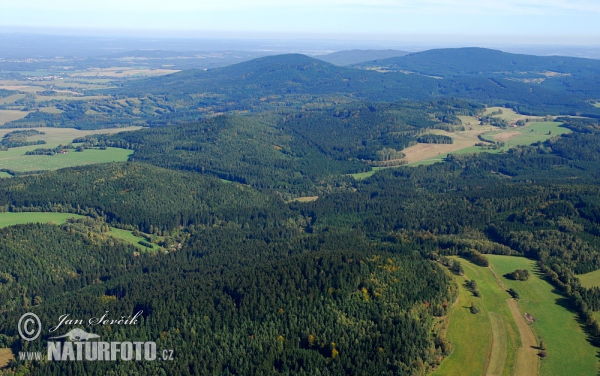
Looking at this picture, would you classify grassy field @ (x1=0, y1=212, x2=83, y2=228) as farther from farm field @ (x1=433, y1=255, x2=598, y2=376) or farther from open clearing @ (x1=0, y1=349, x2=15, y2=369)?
farm field @ (x1=433, y1=255, x2=598, y2=376)

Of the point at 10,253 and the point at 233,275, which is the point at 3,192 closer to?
the point at 10,253

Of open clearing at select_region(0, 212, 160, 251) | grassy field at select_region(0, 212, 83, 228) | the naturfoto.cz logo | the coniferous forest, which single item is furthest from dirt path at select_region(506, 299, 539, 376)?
grassy field at select_region(0, 212, 83, 228)

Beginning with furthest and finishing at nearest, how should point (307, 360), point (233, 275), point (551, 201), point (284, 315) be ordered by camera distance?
point (551, 201), point (233, 275), point (284, 315), point (307, 360)

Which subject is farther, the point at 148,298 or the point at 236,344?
the point at 148,298

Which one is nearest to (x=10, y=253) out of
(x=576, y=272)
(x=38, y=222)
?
(x=38, y=222)

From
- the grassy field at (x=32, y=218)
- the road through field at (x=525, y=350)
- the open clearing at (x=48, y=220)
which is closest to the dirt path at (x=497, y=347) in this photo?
the road through field at (x=525, y=350)

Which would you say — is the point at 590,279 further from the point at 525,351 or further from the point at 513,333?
the point at 525,351

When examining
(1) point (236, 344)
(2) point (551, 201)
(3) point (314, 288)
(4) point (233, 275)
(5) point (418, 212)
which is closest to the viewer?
(1) point (236, 344)
